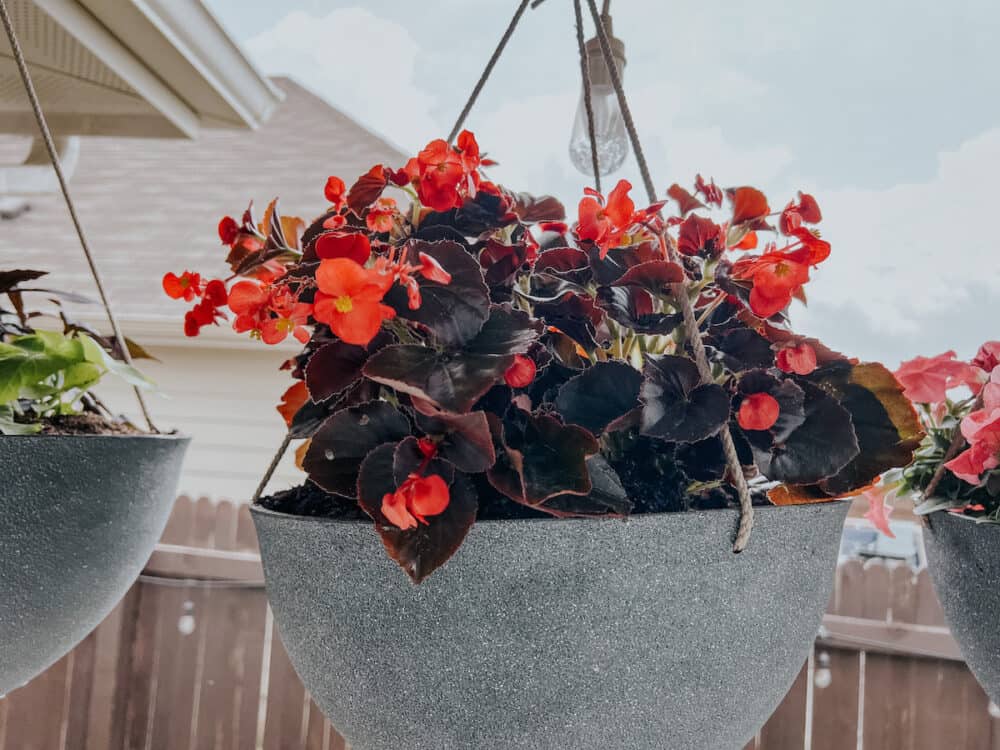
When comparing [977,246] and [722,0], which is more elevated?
[722,0]

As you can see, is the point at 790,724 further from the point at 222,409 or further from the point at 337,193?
the point at 222,409

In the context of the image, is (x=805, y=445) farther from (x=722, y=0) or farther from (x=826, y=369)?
(x=722, y=0)

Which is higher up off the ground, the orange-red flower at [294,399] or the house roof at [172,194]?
the house roof at [172,194]

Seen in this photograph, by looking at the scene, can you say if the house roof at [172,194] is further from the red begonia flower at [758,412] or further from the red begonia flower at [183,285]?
the red begonia flower at [758,412]

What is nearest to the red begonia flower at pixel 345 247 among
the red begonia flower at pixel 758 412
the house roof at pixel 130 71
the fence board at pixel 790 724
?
the red begonia flower at pixel 758 412

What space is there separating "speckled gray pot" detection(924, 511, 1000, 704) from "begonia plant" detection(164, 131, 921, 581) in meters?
0.12

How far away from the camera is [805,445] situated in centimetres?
40

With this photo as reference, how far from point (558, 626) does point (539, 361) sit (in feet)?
0.51

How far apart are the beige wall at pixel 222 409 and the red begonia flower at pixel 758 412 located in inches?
126

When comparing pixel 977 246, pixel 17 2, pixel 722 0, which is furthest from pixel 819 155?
pixel 17 2

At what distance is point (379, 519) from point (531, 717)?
0.13 metres

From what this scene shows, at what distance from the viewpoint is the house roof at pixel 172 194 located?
370cm

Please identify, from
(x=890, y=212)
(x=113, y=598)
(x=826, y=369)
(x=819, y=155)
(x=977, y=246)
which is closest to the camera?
(x=826, y=369)

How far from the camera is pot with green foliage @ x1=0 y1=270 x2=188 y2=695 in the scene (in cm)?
50
